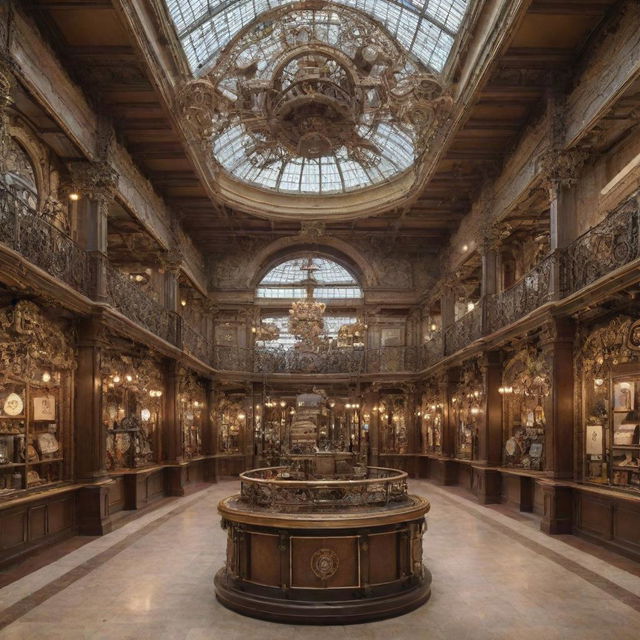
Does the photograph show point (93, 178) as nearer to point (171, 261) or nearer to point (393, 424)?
point (171, 261)

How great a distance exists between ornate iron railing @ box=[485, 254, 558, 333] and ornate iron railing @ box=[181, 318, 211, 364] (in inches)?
313

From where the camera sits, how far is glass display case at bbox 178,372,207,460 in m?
18.3

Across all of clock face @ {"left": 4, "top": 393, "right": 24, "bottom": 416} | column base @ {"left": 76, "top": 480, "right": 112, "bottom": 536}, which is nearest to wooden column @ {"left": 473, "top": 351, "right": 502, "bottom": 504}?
column base @ {"left": 76, "top": 480, "right": 112, "bottom": 536}

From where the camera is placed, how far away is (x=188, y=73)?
Answer: 13500mm

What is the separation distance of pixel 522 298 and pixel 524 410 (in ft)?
9.51

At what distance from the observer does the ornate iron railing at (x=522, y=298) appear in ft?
37.9

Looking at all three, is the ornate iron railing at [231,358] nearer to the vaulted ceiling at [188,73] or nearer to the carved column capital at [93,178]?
the vaulted ceiling at [188,73]

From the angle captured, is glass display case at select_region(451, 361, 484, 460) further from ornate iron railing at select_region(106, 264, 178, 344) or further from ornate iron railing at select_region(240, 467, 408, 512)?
ornate iron railing at select_region(240, 467, 408, 512)

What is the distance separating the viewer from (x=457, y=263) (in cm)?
1881

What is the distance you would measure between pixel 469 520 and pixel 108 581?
6932 mm

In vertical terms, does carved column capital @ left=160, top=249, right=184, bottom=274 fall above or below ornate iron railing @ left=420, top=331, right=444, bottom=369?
above

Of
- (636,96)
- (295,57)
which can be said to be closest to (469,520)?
(636,96)

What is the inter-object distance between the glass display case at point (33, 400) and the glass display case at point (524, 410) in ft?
28.3

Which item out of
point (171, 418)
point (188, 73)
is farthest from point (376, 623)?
point (171, 418)
